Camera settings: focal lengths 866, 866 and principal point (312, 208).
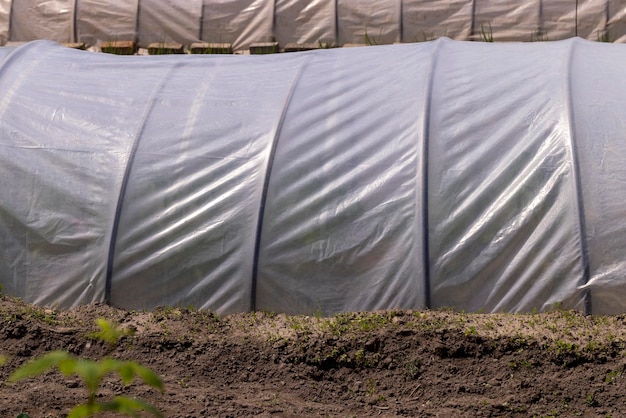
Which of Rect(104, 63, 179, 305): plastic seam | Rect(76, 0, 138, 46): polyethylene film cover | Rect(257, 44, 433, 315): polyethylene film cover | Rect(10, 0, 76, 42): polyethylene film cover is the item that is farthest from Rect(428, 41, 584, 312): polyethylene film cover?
Rect(10, 0, 76, 42): polyethylene film cover

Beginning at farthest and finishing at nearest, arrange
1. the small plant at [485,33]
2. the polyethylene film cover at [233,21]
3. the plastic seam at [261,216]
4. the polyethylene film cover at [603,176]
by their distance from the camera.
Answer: the polyethylene film cover at [233,21] → the small plant at [485,33] → the plastic seam at [261,216] → the polyethylene film cover at [603,176]

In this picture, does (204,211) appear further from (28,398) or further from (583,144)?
(583,144)

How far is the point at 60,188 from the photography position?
297 inches

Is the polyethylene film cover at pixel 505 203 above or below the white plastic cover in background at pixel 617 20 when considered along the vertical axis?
below

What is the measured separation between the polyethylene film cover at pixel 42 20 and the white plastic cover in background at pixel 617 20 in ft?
27.8

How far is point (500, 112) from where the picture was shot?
741 centimetres

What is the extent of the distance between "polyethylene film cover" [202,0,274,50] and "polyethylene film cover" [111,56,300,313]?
6112mm

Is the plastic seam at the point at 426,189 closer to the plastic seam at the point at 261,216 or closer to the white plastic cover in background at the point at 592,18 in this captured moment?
the plastic seam at the point at 261,216

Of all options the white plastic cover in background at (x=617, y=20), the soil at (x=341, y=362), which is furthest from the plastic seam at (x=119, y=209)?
the white plastic cover in background at (x=617, y=20)

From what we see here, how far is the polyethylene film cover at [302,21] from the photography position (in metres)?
13.6

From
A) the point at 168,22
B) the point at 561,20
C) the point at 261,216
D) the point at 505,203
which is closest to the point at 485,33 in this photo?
the point at 561,20

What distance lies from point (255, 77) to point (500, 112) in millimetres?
2340

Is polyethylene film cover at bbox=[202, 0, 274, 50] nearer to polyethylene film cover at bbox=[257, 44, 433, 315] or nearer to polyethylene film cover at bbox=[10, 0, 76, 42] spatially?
polyethylene film cover at bbox=[10, 0, 76, 42]

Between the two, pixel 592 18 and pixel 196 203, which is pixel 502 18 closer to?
pixel 592 18
